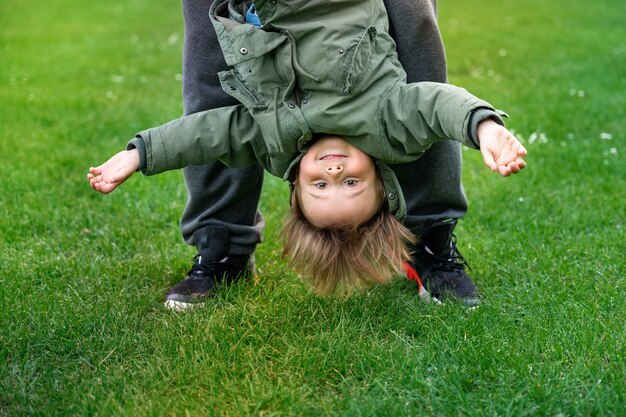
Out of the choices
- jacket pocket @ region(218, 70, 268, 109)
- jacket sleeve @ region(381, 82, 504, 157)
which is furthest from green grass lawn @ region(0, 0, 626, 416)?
jacket pocket @ region(218, 70, 268, 109)

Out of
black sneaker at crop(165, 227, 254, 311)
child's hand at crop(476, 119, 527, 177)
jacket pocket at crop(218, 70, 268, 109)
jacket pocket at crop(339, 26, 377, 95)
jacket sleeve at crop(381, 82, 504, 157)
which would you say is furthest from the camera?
black sneaker at crop(165, 227, 254, 311)

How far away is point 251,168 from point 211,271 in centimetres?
46

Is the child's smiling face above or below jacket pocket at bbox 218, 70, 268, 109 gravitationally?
below

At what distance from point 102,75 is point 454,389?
6.95m

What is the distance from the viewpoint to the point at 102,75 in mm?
8852

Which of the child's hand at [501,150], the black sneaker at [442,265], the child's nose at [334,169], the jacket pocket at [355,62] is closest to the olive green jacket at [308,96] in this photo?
the jacket pocket at [355,62]

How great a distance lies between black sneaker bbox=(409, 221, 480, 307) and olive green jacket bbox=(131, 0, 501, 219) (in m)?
0.52

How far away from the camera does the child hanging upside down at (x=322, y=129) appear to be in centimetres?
296

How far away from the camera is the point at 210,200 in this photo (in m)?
3.73

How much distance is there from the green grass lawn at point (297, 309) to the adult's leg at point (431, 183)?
15 cm

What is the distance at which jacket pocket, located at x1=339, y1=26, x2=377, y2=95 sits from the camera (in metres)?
2.94

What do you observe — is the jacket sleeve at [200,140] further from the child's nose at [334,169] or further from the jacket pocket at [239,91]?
the child's nose at [334,169]

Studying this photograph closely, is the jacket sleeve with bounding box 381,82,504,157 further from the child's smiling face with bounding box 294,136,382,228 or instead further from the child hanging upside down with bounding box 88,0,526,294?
the child's smiling face with bounding box 294,136,382,228

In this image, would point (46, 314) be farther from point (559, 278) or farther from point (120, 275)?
point (559, 278)
